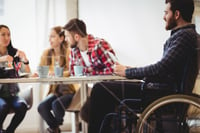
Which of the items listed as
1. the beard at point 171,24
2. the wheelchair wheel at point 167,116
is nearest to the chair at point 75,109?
the wheelchair wheel at point 167,116

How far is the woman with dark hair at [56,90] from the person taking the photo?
1685 mm

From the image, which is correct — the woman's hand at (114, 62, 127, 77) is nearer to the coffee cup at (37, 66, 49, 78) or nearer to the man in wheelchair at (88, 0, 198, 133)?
the man in wheelchair at (88, 0, 198, 133)

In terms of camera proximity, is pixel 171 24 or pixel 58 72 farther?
pixel 58 72

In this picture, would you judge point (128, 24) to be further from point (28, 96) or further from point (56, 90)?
point (28, 96)

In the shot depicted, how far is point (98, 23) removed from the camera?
1659 millimetres

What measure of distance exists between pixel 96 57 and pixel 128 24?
24cm

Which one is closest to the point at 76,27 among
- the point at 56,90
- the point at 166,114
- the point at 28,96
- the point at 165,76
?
the point at 56,90

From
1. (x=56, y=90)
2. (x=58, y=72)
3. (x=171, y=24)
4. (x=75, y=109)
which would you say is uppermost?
(x=171, y=24)

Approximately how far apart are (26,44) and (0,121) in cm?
45

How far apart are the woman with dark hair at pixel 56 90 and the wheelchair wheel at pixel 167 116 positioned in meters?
0.47

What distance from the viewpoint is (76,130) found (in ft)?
5.49

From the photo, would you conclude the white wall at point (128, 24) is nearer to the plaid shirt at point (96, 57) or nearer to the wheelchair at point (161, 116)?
the plaid shirt at point (96, 57)

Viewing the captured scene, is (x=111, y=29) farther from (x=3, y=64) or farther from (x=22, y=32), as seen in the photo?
(x=3, y=64)

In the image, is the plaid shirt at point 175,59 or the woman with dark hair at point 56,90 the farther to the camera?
the woman with dark hair at point 56,90
